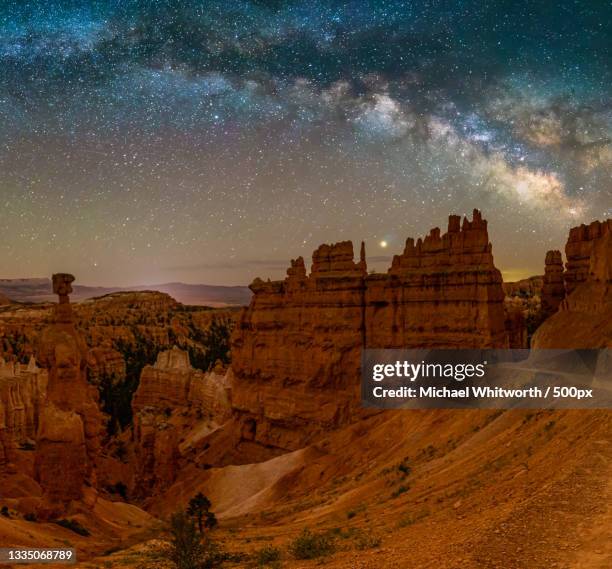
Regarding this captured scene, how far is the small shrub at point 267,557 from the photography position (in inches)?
388

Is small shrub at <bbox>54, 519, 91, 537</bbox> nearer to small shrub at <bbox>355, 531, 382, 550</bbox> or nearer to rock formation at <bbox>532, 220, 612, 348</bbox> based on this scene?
small shrub at <bbox>355, 531, 382, 550</bbox>

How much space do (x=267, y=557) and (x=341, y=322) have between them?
24031 mm

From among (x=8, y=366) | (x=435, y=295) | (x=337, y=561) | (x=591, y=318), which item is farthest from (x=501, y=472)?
(x=8, y=366)

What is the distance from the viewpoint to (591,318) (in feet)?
71.7

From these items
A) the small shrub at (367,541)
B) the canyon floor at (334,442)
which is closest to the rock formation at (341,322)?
the canyon floor at (334,442)

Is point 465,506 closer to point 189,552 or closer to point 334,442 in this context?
point 189,552

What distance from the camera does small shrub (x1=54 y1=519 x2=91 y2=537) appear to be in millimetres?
19828

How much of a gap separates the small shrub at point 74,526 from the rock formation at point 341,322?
16192 millimetres

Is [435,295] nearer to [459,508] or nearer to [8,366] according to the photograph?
[459,508]

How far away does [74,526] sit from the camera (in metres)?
20.1

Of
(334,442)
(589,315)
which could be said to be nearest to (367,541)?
(589,315)

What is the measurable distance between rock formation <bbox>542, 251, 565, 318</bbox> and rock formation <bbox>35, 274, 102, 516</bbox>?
2946cm

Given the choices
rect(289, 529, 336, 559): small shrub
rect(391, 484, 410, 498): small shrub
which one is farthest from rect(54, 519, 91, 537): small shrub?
rect(289, 529, 336, 559): small shrub

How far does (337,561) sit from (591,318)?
56.2 ft
